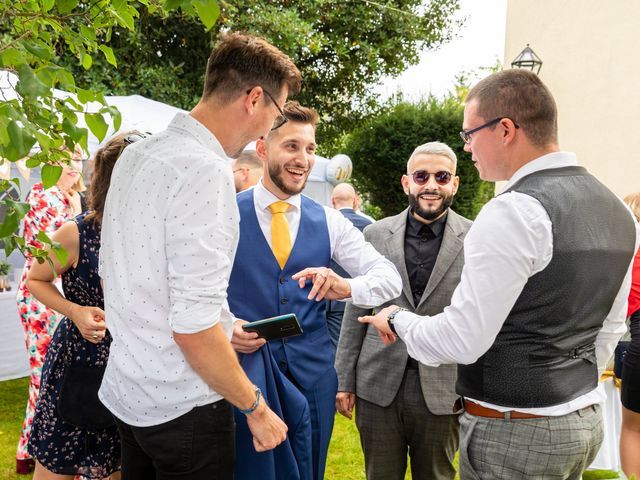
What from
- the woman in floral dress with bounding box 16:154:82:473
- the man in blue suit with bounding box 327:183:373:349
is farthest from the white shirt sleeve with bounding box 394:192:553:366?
the woman in floral dress with bounding box 16:154:82:473

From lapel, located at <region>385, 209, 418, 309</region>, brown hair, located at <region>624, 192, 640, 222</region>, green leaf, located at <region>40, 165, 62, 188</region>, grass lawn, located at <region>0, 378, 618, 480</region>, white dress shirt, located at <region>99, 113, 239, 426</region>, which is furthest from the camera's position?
grass lawn, located at <region>0, 378, 618, 480</region>

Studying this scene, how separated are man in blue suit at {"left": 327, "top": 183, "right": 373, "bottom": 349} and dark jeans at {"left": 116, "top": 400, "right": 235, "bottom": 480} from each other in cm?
133

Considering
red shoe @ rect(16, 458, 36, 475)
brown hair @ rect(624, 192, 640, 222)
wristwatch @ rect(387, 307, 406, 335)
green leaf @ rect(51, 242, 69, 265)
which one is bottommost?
red shoe @ rect(16, 458, 36, 475)

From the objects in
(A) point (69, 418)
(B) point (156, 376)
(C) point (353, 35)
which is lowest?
(A) point (69, 418)

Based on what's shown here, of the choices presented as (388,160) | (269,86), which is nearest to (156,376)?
(269,86)

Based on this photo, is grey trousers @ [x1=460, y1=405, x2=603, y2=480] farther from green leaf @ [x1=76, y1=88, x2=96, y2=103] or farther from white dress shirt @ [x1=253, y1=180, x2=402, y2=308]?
green leaf @ [x1=76, y1=88, x2=96, y2=103]

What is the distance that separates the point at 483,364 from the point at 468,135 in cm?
78

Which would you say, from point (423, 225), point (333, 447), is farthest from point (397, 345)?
point (333, 447)

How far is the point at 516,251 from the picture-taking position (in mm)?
1643

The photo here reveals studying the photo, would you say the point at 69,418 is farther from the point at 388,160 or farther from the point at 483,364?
the point at 388,160

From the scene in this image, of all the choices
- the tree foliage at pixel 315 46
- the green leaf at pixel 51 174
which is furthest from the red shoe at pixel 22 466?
the tree foliage at pixel 315 46

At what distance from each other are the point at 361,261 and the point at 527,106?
108 cm

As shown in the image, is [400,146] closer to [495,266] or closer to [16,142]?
[495,266]

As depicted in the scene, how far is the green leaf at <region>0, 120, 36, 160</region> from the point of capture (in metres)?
1.02
